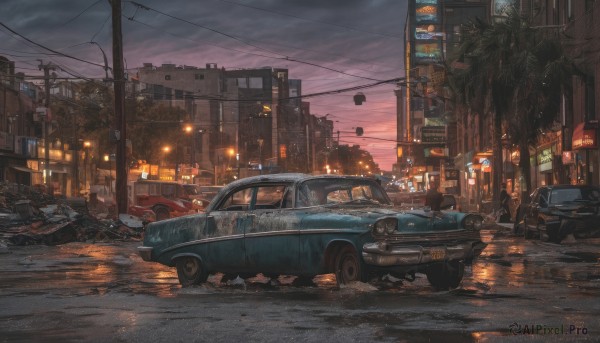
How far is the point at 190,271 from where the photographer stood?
12.1 metres

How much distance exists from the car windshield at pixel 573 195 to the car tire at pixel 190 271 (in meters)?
12.9

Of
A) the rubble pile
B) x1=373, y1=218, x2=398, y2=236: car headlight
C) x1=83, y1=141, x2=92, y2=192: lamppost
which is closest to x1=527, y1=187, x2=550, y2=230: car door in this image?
the rubble pile

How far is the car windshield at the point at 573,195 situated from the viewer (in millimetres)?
21422

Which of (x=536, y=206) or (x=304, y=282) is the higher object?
(x=536, y=206)

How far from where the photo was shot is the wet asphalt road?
7.12 metres

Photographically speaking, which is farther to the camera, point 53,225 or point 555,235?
point 53,225

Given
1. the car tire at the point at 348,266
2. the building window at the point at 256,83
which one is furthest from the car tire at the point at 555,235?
the building window at the point at 256,83

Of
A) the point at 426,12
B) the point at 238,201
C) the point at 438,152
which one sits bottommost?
the point at 238,201

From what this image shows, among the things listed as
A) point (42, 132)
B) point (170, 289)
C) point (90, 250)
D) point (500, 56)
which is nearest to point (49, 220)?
point (90, 250)

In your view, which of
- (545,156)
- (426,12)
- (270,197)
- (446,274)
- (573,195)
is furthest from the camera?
(426,12)

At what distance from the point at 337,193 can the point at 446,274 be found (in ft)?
6.05

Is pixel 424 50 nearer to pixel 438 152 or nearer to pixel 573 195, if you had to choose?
pixel 438 152

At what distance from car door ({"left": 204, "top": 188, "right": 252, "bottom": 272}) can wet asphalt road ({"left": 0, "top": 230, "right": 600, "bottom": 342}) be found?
42cm

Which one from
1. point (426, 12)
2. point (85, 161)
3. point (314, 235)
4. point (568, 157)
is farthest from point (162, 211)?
point (426, 12)
